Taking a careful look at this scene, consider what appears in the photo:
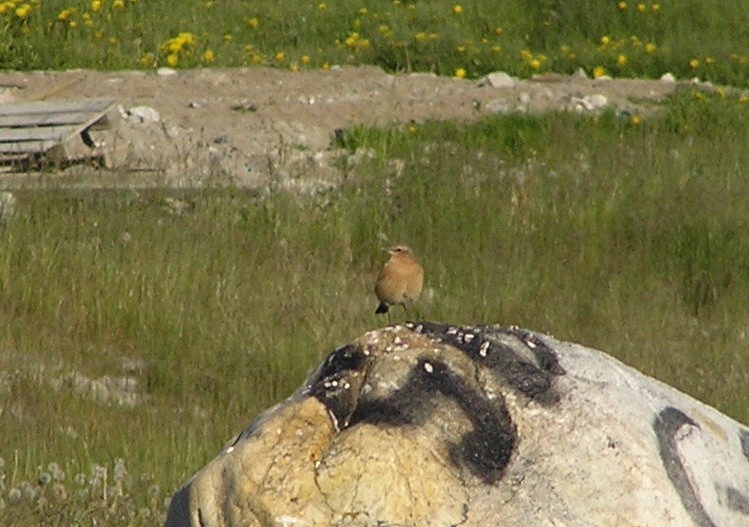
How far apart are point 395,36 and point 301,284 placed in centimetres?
874

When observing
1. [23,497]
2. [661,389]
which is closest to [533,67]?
[23,497]

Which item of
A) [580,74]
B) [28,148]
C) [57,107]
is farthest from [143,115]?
[580,74]

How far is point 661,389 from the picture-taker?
357 centimetres

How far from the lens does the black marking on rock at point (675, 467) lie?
3.24m

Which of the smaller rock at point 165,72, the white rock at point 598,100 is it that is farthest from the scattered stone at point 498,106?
the smaller rock at point 165,72

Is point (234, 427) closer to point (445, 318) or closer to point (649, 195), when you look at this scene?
point (445, 318)

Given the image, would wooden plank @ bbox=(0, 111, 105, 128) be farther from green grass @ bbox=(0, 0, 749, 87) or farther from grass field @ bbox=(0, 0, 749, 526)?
green grass @ bbox=(0, 0, 749, 87)

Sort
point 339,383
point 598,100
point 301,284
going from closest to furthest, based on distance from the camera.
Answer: point 339,383 → point 301,284 → point 598,100

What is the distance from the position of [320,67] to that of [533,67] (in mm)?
1989

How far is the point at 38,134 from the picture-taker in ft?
33.7

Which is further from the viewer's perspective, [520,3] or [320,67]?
[520,3]

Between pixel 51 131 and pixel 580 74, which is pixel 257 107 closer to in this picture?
pixel 51 131

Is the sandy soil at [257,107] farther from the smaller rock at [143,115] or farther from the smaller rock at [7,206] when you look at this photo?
the smaller rock at [7,206]

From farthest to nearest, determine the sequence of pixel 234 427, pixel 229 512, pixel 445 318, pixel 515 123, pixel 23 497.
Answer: pixel 515 123, pixel 445 318, pixel 234 427, pixel 23 497, pixel 229 512
